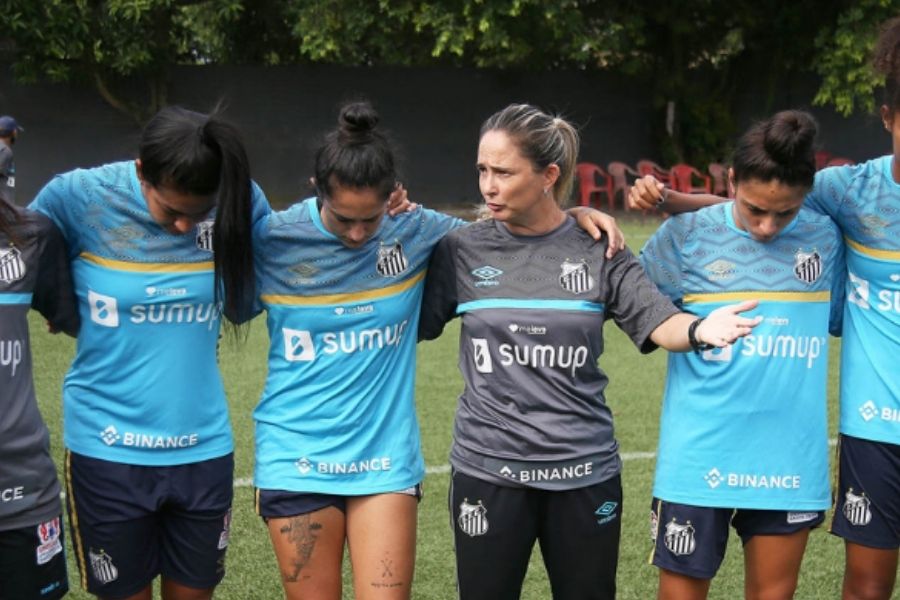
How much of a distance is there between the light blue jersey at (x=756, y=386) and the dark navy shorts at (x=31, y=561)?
1.86 m

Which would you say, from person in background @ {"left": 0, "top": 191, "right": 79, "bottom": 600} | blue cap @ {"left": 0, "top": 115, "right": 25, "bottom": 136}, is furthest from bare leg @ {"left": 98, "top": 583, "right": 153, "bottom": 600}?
blue cap @ {"left": 0, "top": 115, "right": 25, "bottom": 136}

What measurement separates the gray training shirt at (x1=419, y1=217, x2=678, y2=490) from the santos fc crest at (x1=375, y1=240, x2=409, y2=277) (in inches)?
8.0

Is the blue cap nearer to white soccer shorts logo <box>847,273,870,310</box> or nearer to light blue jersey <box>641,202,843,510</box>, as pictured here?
light blue jersey <box>641,202,843,510</box>

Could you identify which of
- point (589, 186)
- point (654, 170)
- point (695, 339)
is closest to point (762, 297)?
point (695, 339)

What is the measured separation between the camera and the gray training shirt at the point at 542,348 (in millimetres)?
3828

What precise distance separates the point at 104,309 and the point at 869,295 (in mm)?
2423

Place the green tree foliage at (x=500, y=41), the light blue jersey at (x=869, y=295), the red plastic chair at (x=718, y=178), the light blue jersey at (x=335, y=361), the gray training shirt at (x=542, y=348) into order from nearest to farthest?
1. the gray training shirt at (x=542, y=348)
2. the light blue jersey at (x=335, y=361)
3. the light blue jersey at (x=869, y=295)
4. the green tree foliage at (x=500, y=41)
5. the red plastic chair at (x=718, y=178)

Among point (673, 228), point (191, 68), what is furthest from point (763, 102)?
point (673, 228)

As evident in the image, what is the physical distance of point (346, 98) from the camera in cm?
2398

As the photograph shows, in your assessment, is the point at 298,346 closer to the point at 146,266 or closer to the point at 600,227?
the point at 146,266

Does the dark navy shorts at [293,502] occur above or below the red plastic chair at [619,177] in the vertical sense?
above

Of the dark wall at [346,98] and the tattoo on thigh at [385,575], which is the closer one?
the tattoo on thigh at [385,575]

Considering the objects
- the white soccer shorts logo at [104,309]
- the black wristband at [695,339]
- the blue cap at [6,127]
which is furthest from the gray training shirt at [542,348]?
the blue cap at [6,127]

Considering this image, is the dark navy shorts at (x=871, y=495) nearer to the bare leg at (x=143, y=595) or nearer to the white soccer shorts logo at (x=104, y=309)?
the bare leg at (x=143, y=595)
